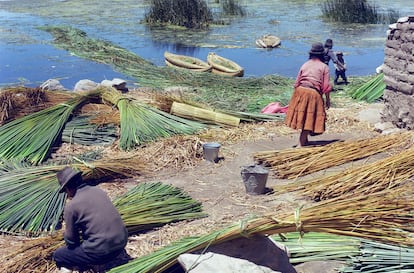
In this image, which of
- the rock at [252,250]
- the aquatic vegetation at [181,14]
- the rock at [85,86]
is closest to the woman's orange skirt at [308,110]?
the rock at [252,250]

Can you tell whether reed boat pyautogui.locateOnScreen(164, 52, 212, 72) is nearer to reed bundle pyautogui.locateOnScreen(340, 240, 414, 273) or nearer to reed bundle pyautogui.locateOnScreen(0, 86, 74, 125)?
reed bundle pyautogui.locateOnScreen(0, 86, 74, 125)

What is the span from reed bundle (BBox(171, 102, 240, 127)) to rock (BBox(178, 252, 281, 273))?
4.26 meters

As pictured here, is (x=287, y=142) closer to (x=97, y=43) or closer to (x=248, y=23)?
(x=97, y=43)

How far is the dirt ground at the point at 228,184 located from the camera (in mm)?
5016

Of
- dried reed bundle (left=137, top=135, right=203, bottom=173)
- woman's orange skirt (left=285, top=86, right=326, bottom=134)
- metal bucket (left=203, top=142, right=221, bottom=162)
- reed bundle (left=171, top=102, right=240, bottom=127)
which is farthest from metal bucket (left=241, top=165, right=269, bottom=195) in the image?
reed bundle (left=171, top=102, right=240, bottom=127)

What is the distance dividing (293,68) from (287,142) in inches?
285

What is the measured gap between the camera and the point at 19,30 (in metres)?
21.6

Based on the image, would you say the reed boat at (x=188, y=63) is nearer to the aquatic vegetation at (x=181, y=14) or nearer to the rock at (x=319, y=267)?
the aquatic vegetation at (x=181, y=14)

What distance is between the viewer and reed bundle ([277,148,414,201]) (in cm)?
538

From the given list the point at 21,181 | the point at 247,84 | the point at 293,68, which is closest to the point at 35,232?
the point at 21,181

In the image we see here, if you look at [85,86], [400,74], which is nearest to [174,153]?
[400,74]

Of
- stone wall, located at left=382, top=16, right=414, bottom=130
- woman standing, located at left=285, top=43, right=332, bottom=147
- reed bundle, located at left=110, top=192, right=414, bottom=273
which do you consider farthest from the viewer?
stone wall, located at left=382, top=16, right=414, bottom=130

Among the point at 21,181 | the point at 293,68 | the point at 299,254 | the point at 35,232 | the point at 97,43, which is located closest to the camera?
the point at 299,254

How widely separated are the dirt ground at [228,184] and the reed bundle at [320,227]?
63 centimetres
